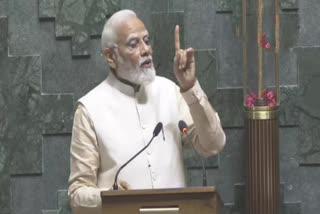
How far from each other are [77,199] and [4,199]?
1.47m

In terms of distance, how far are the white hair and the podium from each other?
1.04 m

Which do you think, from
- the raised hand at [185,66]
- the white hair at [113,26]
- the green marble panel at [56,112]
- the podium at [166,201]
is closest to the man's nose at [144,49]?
the white hair at [113,26]

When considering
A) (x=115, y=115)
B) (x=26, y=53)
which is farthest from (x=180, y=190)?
(x=26, y=53)

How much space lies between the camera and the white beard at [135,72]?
4.59 meters

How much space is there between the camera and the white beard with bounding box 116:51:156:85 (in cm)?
459

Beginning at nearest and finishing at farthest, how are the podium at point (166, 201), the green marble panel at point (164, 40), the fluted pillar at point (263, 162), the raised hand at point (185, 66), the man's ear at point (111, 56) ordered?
1. the podium at point (166, 201)
2. the raised hand at point (185, 66)
3. the man's ear at point (111, 56)
4. the fluted pillar at point (263, 162)
5. the green marble panel at point (164, 40)

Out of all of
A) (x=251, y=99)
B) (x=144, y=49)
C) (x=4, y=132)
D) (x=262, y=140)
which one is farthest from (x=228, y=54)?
(x=4, y=132)

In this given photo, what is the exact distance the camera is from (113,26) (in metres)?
4.67

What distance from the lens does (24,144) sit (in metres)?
5.77

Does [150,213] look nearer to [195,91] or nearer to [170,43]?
[195,91]

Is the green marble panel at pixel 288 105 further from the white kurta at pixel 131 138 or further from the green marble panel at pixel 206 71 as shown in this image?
the white kurta at pixel 131 138

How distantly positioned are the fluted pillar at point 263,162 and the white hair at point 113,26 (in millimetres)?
1133

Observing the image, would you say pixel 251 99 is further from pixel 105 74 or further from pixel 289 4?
pixel 105 74

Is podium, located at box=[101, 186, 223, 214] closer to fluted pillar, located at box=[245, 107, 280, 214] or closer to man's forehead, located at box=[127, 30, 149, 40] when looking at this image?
man's forehead, located at box=[127, 30, 149, 40]
